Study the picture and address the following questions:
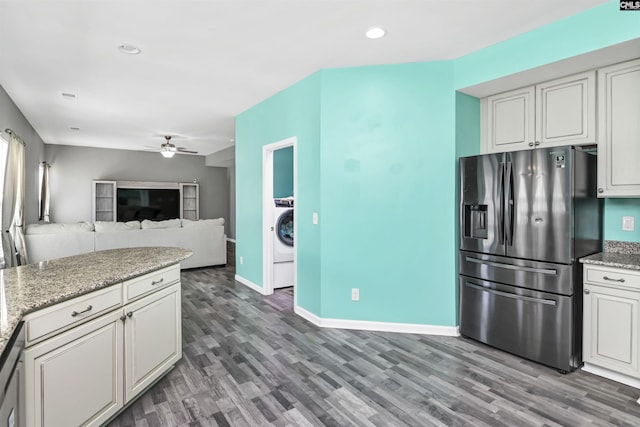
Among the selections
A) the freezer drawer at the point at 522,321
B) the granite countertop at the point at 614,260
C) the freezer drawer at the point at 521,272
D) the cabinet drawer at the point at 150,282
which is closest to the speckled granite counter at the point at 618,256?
the granite countertop at the point at 614,260

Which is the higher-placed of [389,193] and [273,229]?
[389,193]

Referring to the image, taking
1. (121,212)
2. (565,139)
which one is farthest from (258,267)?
(121,212)

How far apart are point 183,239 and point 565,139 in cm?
558

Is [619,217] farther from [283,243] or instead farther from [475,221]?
[283,243]

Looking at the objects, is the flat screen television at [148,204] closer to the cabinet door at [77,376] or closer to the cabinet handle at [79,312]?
the cabinet door at [77,376]

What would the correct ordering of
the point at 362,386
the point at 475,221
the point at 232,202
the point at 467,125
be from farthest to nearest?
the point at 232,202, the point at 467,125, the point at 475,221, the point at 362,386

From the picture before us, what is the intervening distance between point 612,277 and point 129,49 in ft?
13.9

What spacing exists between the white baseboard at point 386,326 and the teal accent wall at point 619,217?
152 centimetres

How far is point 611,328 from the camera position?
2412 millimetres

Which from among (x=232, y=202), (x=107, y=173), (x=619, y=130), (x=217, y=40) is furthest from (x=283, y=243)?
(x=107, y=173)

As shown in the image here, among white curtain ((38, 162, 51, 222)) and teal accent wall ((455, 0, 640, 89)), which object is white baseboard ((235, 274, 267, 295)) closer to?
teal accent wall ((455, 0, 640, 89))

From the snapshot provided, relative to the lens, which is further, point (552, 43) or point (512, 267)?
point (512, 267)

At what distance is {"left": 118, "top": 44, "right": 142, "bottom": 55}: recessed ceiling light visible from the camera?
2.92 metres

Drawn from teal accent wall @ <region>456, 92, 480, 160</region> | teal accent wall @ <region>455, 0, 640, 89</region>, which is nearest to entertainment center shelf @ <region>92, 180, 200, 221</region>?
teal accent wall @ <region>456, 92, 480, 160</region>
